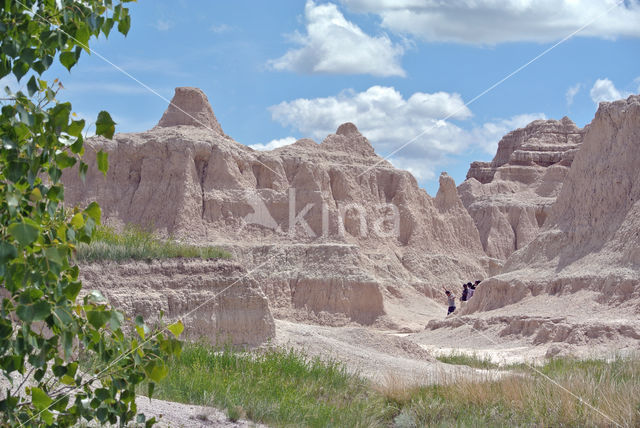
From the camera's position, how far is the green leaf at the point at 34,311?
3035 mm

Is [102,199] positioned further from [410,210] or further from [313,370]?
[313,370]

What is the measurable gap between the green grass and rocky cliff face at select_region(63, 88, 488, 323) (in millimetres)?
21412

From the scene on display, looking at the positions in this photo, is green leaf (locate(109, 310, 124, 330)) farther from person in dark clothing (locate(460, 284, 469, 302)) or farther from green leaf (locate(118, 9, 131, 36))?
person in dark clothing (locate(460, 284, 469, 302))

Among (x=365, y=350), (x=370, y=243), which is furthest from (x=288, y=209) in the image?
(x=365, y=350)

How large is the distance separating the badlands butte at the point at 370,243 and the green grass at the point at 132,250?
268 mm

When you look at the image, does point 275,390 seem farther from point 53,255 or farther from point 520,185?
point 520,185

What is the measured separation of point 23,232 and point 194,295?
43.2 ft

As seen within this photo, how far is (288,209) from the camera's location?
→ 1738 inches

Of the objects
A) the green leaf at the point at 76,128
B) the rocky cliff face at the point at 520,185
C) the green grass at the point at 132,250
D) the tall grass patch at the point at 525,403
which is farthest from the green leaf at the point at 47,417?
the rocky cliff face at the point at 520,185

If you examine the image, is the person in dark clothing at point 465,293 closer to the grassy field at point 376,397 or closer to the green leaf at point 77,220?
the grassy field at point 376,397

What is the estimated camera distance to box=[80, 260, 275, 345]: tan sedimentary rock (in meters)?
14.8

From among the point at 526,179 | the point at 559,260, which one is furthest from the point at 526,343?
the point at 526,179

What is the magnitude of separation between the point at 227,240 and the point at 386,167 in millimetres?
15899

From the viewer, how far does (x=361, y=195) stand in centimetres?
4978
